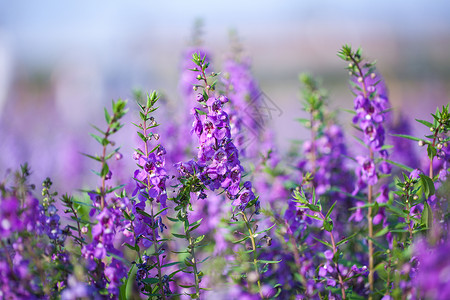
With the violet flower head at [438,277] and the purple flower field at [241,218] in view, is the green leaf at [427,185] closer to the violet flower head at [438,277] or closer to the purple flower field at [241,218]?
the purple flower field at [241,218]

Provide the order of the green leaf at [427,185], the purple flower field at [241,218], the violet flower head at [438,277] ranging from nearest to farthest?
the violet flower head at [438,277], the purple flower field at [241,218], the green leaf at [427,185]

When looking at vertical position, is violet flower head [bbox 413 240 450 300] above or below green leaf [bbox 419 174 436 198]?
below

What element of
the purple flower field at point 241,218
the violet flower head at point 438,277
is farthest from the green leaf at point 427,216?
the violet flower head at point 438,277

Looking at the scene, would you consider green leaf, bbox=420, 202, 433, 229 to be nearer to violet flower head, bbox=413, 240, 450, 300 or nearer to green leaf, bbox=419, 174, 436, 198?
green leaf, bbox=419, 174, 436, 198

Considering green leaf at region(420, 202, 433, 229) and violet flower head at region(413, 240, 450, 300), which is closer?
violet flower head at region(413, 240, 450, 300)

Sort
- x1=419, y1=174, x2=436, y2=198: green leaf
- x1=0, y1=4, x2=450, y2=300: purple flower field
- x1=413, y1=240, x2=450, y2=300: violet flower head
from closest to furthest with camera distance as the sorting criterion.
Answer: x1=413, y1=240, x2=450, y2=300: violet flower head < x1=0, y1=4, x2=450, y2=300: purple flower field < x1=419, y1=174, x2=436, y2=198: green leaf

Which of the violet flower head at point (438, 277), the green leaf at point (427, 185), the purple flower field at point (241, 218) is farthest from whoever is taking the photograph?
the green leaf at point (427, 185)

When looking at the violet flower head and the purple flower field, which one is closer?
the violet flower head

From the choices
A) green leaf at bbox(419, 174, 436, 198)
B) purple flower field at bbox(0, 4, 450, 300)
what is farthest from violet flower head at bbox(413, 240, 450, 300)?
green leaf at bbox(419, 174, 436, 198)

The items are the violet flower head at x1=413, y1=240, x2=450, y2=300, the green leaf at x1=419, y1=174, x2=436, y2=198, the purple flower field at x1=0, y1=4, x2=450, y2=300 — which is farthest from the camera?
the green leaf at x1=419, y1=174, x2=436, y2=198

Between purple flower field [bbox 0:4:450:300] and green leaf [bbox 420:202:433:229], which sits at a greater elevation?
purple flower field [bbox 0:4:450:300]

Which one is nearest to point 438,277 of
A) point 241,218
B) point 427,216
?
point 427,216

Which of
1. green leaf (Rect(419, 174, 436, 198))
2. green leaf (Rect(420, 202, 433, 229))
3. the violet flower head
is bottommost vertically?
the violet flower head

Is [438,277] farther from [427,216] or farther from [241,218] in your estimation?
[241,218]
